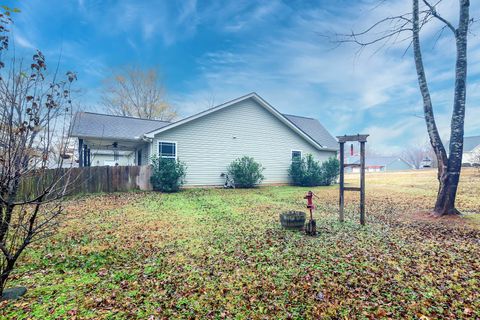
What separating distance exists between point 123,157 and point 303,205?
70.8 feet

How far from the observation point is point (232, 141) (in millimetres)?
14695

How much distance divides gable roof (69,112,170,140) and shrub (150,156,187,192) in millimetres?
1891

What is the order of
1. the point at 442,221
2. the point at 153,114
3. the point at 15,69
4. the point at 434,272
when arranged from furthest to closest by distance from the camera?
the point at 153,114
the point at 442,221
the point at 434,272
the point at 15,69

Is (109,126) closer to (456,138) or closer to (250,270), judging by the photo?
(250,270)

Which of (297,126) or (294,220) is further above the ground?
(297,126)

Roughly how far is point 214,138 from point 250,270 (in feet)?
36.2

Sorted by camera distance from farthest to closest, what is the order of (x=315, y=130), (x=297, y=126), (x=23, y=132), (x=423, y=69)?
(x=315, y=130)
(x=297, y=126)
(x=423, y=69)
(x=23, y=132)

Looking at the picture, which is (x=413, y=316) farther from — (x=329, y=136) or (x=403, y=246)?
(x=329, y=136)

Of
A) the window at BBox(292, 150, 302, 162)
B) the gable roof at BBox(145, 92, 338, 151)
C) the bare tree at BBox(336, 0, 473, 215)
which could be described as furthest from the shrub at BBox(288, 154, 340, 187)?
the bare tree at BBox(336, 0, 473, 215)

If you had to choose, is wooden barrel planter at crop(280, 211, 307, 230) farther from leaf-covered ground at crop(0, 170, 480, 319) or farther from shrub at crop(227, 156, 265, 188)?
shrub at crop(227, 156, 265, 188)

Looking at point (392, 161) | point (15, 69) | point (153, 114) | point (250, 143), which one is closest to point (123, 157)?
point (153, 114)

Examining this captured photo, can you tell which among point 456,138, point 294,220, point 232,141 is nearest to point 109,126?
point 232,141

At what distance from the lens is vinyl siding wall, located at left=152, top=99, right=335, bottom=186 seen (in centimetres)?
1348

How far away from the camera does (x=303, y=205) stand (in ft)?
31.4
